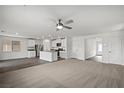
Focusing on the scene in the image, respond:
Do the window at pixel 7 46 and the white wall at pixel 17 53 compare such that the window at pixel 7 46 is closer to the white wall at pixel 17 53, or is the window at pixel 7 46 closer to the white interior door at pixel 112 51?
the white wall at pixel 17 53

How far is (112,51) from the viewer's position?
562 centimetres

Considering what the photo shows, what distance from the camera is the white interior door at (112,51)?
5.35m

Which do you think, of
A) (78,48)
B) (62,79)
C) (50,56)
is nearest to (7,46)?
(50,56)

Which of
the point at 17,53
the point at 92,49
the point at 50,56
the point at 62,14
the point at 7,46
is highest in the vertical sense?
the point at 62,14

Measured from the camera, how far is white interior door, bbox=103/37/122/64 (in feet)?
17.6

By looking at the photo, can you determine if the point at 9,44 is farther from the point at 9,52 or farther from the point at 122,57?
the point at 122,57

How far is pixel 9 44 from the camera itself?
7.17m

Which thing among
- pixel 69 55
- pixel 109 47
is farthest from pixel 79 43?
pixel 109 47

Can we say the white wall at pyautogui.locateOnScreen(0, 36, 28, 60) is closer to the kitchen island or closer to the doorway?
the kitchen island

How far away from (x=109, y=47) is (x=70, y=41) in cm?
392

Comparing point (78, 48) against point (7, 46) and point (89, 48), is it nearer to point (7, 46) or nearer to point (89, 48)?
point (89, 48)

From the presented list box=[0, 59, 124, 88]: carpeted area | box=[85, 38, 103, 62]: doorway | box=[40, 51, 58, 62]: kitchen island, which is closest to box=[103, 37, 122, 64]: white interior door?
box=[85, 38, 103, 62]: doorway
